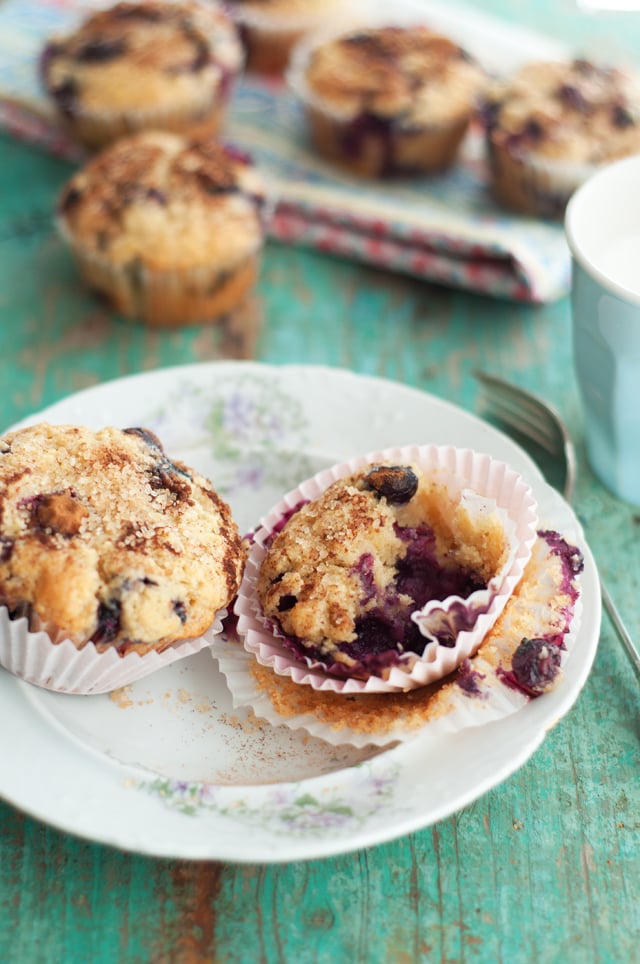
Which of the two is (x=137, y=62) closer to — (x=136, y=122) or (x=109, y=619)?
(x=136, y=122)

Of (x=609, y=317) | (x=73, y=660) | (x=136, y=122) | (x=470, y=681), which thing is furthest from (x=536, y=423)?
(x=136, y=122)

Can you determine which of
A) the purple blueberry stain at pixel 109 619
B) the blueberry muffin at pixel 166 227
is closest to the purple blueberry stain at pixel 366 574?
the purple blueberry stain at pixel 109 619

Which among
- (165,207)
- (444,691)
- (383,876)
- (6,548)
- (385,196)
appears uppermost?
(6,548)

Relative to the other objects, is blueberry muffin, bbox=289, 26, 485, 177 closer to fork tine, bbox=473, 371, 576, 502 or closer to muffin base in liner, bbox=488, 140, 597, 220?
muffin base in liner, bbox=488, 140, 597, 220

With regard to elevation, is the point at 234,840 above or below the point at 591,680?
above

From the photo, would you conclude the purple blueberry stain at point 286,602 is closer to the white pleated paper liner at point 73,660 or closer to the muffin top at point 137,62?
the white pleated paper liner at point 73,660

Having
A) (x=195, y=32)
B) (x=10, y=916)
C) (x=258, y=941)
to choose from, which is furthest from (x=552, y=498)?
(x=195, y=32)

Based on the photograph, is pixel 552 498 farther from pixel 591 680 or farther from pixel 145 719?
pixel 145 719

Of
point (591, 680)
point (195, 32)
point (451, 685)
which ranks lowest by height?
point (591, 680)
